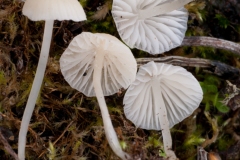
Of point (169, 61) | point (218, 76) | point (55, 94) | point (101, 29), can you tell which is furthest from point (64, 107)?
point (218, 76)

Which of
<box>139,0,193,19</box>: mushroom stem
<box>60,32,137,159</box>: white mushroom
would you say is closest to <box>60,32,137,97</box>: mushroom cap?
<box>60,32,137,159</box>: white mushroom

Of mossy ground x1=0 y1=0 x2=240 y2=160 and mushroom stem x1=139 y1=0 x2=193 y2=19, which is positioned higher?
mushroom stem x1=139 y1=0 x2=193 y2=19

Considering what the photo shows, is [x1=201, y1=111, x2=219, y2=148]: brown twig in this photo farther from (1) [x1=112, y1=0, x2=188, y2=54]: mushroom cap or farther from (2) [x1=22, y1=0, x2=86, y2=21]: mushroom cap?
(2) [x1=22, y1=0, x2=86, y2=21]: mushroom cap

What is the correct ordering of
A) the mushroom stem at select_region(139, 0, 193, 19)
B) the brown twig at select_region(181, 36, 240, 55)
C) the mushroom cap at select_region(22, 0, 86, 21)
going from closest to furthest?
the mushroom cap at select_region(22, 0, 86, 21)
the mushroom stem at select_region(139, 0, 193, 19)
the brown twig at select_region(181, 36, 240, 55)

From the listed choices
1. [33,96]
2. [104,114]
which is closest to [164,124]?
[104,114]

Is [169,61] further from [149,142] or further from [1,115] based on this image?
[1,115]
